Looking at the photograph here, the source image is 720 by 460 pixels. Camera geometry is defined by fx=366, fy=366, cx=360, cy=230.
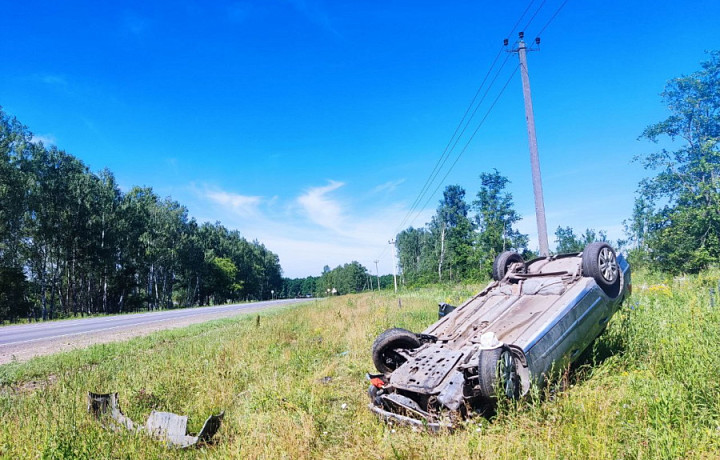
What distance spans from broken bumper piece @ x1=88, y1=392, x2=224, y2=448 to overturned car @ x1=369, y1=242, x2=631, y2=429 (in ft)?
5.32

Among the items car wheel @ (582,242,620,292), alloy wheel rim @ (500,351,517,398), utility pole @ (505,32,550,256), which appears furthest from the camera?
utility pole @ (505,32,550,256)

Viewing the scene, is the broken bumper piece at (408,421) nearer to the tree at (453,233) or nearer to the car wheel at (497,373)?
the car wheel at (497,373)

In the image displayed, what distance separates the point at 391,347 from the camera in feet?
15.0

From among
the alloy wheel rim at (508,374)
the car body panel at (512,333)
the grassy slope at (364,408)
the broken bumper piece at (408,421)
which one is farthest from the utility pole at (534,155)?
the broken bumper piece at (408,421)

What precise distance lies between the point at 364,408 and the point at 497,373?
1.62 metres

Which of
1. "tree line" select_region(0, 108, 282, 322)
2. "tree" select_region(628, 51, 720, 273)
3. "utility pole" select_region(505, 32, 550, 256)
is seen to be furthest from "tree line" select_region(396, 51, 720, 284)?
"tree line" select_region(0, 108, 282, 322)

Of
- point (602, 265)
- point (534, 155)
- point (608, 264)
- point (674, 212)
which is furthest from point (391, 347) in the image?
point (674, 212)

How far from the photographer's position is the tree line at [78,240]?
26.6 meters

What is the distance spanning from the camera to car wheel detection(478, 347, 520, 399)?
331 centimetres

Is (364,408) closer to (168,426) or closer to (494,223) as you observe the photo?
(168,426)

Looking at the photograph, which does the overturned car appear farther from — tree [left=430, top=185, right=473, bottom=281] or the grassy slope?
tree [left=430, top=185, right=473, bottom=281]

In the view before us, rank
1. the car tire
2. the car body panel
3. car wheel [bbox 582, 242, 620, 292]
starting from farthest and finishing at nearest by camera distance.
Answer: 1. the car tire
2. car wheel [bbox 582, 242, 620, 292]
3. the car body panel

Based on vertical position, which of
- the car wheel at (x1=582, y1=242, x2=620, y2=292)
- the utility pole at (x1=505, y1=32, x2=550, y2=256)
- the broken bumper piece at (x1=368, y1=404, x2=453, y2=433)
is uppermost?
the utility pole at (x1=505, y1=32, x2=550, y2=256)

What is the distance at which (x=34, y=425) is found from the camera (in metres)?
3.58
